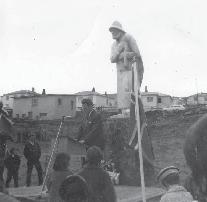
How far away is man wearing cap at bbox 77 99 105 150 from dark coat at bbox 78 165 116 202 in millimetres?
3188

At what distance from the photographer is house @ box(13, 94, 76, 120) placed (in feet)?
254

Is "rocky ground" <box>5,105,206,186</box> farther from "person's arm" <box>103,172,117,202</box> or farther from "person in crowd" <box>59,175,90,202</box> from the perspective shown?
"person in crowd" <box>59,175,90,202</box>

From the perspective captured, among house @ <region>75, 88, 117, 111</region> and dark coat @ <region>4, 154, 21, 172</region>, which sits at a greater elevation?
house @ <region>75, 88, 117, 111</region>

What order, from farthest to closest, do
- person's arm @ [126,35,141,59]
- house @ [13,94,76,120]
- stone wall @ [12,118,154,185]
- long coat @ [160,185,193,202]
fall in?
house @ [13,94,76,120] < person's arm @ [126,35,141,59] < stone wall @ [12,118,154,185] < long coat @ [160,185,193,202]

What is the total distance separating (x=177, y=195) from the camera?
15.4ft

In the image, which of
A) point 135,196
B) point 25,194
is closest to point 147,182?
point 135,196

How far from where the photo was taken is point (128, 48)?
36.8 feet

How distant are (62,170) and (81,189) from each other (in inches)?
80.7

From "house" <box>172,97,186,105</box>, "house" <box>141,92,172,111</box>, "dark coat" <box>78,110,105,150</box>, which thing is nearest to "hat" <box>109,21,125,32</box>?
"dark coat" <box>78,110,105,150</box>

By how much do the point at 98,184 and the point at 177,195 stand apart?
1.20 meters

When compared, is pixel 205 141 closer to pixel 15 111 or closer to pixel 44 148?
pixel 44 148

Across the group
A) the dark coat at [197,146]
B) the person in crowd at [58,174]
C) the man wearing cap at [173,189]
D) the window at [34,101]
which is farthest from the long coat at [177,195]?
the window at [34,101]

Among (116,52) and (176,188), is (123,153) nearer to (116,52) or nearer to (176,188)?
(116,52)

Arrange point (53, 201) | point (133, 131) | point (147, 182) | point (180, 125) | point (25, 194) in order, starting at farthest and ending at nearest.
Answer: point (180, 125) < point (147, 182) < point (25, 194) < point (133, 131) < point (53, 201)
